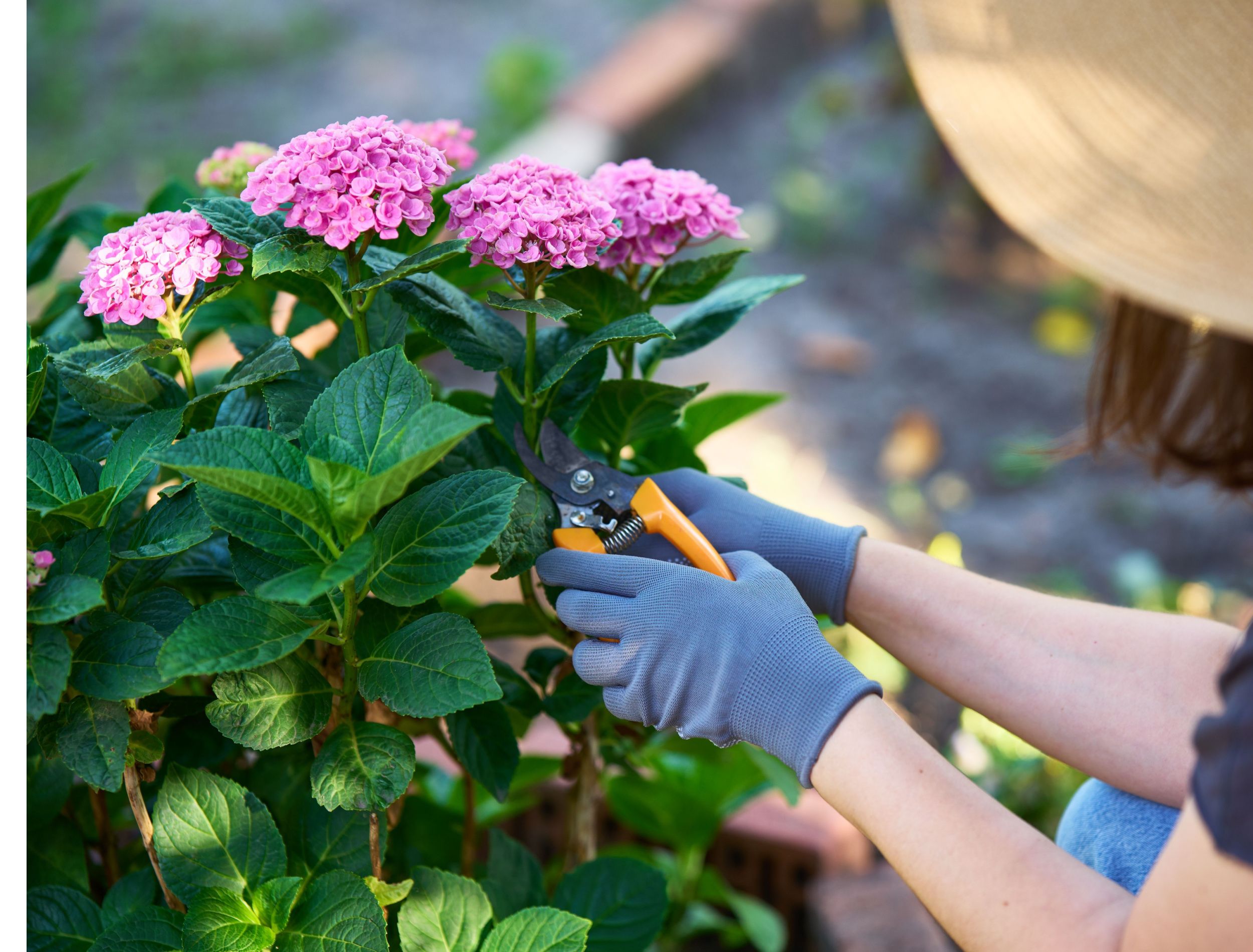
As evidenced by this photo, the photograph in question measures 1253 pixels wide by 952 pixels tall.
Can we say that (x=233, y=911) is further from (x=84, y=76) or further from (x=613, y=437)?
(x=84, y=76)

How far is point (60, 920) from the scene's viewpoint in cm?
85

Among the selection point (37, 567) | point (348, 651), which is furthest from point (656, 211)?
point (37, 567)

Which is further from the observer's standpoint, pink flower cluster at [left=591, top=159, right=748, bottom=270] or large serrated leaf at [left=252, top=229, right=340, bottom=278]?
pink flower cluster at [left=591, top=159, right=748, bottom=270]

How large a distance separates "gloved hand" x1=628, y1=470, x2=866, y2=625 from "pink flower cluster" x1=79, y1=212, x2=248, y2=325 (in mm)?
468

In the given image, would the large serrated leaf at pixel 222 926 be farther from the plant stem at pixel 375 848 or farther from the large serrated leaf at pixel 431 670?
the large serrated leaf at pixel 431 670

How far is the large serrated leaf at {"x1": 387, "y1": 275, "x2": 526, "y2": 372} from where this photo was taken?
0.86 m

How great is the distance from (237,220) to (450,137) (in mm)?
326

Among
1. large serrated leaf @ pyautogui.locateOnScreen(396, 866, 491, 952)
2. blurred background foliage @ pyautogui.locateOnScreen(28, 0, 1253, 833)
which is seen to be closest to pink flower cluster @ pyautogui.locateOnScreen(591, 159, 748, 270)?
large serrated leaf @ pyautogui.locateOnScreen(396, 866, 491, 952)

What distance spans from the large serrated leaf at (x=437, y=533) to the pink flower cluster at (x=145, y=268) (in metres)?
0.23

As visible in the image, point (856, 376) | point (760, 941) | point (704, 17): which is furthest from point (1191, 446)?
point (704, 17)

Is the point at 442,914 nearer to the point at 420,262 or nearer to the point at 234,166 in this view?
the point at 420,262

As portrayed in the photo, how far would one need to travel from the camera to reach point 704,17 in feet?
14.1

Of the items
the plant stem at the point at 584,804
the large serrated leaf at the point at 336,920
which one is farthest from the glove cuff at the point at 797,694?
the large serrated leaf at the point at 336,920

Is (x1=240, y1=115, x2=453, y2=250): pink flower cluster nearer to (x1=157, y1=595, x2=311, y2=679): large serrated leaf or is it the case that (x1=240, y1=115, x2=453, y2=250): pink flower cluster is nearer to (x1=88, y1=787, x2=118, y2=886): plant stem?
(x1=157, y1=595, x2=311, y2=679): large serrated leaf
